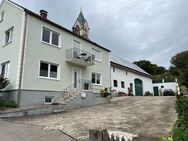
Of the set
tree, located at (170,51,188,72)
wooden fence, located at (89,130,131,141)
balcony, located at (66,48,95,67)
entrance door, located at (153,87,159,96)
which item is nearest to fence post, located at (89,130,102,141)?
wooden fence, located at (89,130,131,141)

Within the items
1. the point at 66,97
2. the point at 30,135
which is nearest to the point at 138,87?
the point at 66,97

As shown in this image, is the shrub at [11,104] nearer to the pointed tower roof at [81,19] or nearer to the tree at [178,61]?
the pointed tower roof at [81,19]

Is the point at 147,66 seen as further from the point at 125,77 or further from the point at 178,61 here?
the point at 125,77

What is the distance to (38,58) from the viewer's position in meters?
14.0

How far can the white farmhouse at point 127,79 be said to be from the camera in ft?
82.0

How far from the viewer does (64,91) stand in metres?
15.7

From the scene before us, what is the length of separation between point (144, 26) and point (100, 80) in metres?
7.90

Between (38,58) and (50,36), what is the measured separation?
8.51 feet

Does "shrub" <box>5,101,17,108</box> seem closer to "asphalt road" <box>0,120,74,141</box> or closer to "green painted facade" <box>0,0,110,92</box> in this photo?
"green painted facade" <box>0,0,110,92</box>

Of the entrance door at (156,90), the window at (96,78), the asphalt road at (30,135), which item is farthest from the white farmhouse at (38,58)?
the entrance door at (156,90)

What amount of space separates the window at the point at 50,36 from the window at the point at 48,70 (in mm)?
2097

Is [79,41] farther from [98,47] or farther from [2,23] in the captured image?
[2,23]

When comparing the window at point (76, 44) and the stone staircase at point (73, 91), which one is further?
the window at point (76, 44)

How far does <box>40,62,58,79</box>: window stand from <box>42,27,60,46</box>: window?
2097mm
